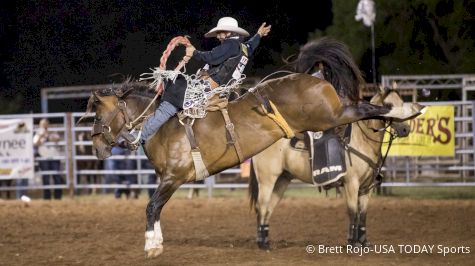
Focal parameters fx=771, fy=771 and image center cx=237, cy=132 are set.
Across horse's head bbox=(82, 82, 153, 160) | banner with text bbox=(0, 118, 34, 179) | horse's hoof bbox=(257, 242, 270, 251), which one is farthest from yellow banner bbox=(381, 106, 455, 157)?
horse's head bbox=(82, 82, 153, 160)

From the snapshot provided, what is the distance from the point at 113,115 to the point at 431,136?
800 cm

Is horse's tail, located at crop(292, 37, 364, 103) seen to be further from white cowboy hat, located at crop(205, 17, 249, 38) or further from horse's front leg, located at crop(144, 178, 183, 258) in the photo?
horse's front leg, located at crop(144, 178, 183, 258)

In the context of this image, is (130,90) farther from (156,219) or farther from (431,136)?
(431,136)

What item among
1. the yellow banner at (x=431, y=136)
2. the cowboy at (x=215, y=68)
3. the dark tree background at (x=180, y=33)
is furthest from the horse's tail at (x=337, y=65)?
the dark tree background at (x=180, y=33)

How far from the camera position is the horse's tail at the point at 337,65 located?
742 centimetres

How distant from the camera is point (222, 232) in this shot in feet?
31.8

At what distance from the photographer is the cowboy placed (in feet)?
22.6

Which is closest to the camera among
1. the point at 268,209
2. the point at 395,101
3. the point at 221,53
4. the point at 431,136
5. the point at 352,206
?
the point at 221,53

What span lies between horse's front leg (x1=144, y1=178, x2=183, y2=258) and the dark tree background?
13.9 m

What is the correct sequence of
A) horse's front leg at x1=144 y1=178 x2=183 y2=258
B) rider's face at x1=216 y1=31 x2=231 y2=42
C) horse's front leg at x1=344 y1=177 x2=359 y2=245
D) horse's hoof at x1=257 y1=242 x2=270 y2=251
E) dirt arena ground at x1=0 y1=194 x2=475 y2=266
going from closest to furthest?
horse's front leg at x1=144 y1=178 x2=183 y2=258 < rider's face at x1=216 y1=31 x2=231 y2=42 < dirt arena ground at x1=0 y1=194 x2=475 y2=266 < horse's front leg at x1=344 y1=177 x2=359 y2=245 < horse's hoof at x1=257 y1=242 x2=270 y2=251

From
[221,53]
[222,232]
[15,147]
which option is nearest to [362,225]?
[222,232]

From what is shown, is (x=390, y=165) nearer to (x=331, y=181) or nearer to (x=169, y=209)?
(x=169, y=209)

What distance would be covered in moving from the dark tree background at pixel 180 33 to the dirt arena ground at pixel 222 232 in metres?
8.73

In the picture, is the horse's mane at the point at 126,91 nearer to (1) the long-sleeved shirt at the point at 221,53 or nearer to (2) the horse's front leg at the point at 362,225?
(1) the long-sleeved shirt at the point at 221,53
